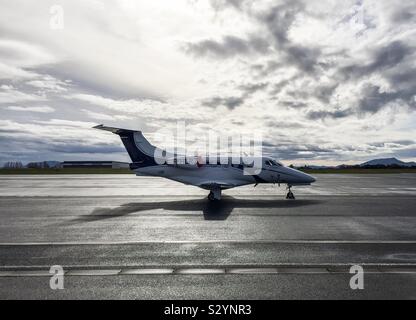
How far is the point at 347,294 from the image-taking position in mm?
6977

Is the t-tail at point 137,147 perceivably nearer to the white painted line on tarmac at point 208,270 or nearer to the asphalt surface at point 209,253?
the asphalt surface at point 209,253

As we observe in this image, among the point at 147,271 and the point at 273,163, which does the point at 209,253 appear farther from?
the point at 273,163

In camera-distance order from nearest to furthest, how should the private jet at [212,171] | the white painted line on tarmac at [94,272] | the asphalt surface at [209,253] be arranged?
the asphalt surface at [209,253] → the white painted line on tarmac at [94,272] → the private jet at [212,171]

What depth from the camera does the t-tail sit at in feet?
80.5

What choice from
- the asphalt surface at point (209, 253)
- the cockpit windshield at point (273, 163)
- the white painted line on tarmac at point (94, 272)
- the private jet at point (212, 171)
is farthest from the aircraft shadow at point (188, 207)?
the white painted line on tarmac at point (94, 272)

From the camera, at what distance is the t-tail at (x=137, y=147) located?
24547 mm

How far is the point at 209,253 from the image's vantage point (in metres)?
10.1

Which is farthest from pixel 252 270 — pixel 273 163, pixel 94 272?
pixel 273 163

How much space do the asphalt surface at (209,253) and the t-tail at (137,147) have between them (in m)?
6.24

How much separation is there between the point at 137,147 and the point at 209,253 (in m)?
16.0

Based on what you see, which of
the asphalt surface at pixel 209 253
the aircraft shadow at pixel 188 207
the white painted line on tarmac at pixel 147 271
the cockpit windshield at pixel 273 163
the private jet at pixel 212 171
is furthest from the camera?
the cockpit windshield at pixel 273 163
